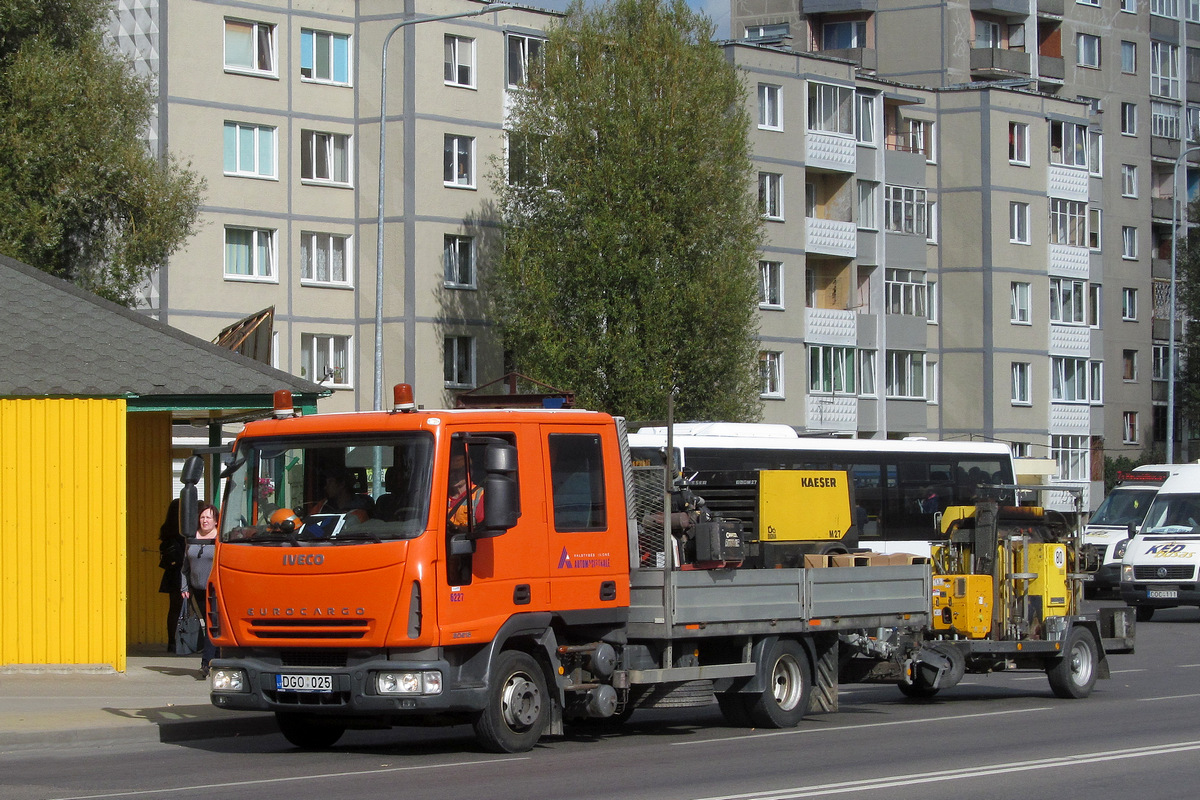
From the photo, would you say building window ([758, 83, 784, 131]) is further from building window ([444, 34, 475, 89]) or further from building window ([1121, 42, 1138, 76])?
building window ([1121, 42, 1138, 76])

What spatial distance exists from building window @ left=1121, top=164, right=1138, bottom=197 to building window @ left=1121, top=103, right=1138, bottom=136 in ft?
5.14

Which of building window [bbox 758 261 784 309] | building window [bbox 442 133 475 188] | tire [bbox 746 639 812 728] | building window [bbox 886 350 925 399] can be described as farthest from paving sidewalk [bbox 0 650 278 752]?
building window [bbox 886 350 925 399]

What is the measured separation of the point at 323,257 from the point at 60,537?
106 ft

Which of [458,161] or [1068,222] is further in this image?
[1068,222]

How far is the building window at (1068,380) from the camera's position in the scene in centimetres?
6694

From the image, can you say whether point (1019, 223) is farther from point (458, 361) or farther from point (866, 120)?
point (458, 361)

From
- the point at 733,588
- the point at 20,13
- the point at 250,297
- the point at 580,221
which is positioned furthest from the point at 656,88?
the point at 733,588

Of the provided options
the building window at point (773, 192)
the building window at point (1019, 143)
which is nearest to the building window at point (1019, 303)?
the building window at point (1019, 143)

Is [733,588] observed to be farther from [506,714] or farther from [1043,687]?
[1043,687]

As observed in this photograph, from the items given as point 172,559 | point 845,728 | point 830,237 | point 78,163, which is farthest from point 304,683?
point 830,237

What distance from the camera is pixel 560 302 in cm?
4741

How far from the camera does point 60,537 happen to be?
17328 mm

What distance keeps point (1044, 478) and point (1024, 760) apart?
3685cm

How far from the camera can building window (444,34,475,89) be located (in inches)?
1964
